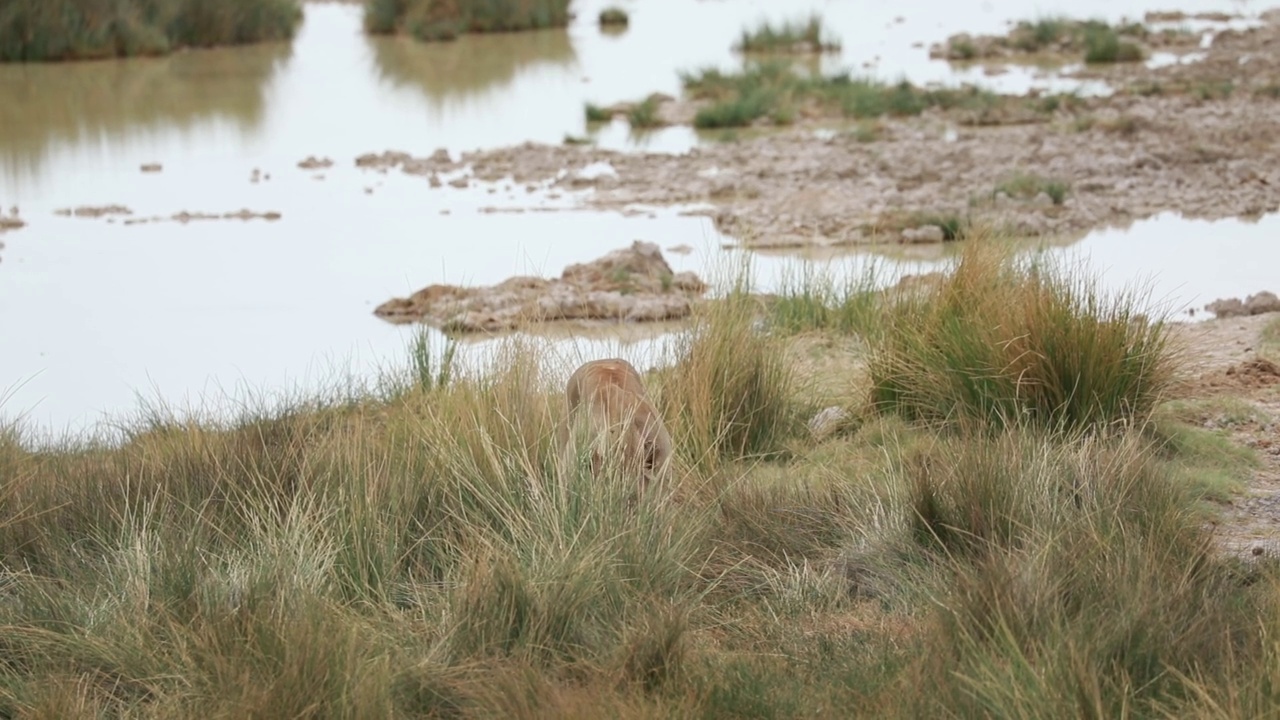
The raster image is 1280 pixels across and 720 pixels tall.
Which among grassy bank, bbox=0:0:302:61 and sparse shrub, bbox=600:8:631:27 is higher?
sparse shrub, bbox=600:8:631:27

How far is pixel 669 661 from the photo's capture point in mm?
3695

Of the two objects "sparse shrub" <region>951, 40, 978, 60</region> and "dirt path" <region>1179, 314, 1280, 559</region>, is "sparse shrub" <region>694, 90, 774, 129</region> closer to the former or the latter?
"sparse shrub" <region>951, 40, 978, 60</region>

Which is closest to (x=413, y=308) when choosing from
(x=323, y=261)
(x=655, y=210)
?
(x=323, y=261)

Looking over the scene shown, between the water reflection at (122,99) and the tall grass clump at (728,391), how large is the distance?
1208 cm

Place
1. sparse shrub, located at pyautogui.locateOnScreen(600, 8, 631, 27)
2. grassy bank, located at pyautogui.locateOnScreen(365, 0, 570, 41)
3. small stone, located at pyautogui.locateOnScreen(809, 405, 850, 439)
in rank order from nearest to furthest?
1. small stone, located at pyautogui.locateOnScreen(809, 405, 850, 439)
2. grassy bank, located at pyautogui.locateOnScreen(365, 0, 570, 41)
3. sparse shrub, located at pyautogui.locateOnScreen(600, 8, 631, 27)

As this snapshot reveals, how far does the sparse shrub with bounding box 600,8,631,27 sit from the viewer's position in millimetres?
33562

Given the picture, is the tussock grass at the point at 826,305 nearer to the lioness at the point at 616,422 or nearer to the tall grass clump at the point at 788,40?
the lioness at the point at 616,422

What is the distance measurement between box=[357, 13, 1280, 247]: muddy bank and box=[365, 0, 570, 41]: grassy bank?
14.1 m

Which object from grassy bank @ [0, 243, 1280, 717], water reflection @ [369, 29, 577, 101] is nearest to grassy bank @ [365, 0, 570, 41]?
water reflection @ [369, 29, 577, 101]

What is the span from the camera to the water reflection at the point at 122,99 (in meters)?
18.4

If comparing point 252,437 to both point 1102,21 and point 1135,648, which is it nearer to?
point 1135,648

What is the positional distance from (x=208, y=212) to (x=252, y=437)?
8819mm

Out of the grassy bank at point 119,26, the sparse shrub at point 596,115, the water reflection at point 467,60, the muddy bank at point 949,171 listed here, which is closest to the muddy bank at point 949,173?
the muddy bank at point 949,171

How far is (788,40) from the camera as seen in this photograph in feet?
88.9
